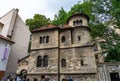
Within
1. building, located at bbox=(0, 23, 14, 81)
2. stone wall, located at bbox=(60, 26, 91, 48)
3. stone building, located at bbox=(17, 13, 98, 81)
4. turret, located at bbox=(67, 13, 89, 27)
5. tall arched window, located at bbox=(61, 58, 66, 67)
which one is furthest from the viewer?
turret, located at bbox=(67, 13, 89, 27)

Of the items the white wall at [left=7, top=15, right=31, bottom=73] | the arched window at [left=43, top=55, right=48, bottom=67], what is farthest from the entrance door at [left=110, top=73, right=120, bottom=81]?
the white wall at [left=7, top=15, right=31, bottom=73]

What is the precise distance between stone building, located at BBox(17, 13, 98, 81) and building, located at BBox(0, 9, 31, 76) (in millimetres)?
3097

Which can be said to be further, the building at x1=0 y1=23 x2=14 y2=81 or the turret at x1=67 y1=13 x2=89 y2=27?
the turret at x1=67 y1=13 x2=89 y2=27

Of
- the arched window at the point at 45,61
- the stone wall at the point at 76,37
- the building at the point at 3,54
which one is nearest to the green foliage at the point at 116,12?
the stone wall at the point at 76,37

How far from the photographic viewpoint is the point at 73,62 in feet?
61.5

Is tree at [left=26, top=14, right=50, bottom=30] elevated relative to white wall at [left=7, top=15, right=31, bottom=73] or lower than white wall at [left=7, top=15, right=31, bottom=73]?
elevated

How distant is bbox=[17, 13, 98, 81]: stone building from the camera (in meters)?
18.2

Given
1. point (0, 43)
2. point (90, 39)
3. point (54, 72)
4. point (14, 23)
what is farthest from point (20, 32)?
point (90, 39)

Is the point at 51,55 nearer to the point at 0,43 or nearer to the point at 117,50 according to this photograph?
the point at 0,43

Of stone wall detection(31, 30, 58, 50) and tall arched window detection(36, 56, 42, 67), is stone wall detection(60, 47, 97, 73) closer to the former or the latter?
stone wall detection(31, 30, 58, 50)

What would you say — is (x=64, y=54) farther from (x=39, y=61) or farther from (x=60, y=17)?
(x=60, y=17)

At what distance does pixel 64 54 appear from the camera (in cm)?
1977

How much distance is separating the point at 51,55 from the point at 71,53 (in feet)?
9.88

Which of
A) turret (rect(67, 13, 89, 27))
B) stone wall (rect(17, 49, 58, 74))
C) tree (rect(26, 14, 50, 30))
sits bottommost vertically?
stone wall (rect(17, 49, 58, 74))
